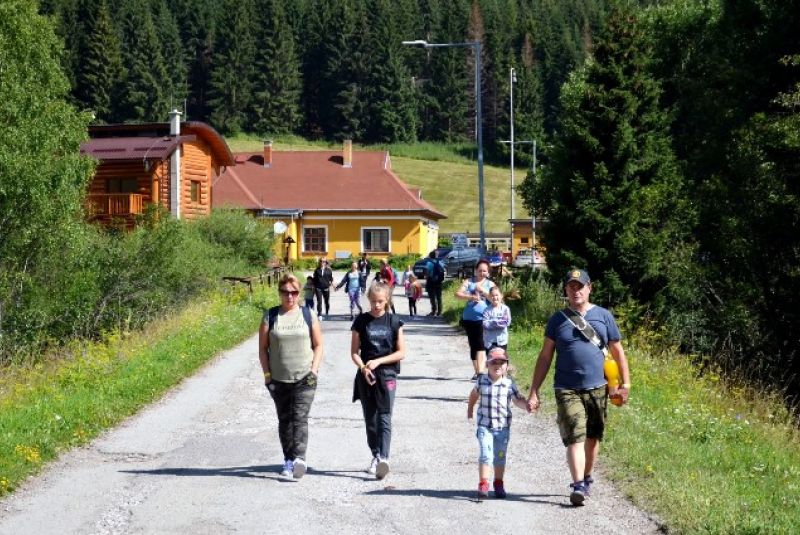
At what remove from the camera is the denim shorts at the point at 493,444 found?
8.36 meters

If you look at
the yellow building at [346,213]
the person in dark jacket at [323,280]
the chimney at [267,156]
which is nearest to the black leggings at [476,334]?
the person in dark jacket at [323,280]

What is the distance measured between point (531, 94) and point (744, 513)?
126 metres

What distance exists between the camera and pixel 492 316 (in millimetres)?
12656

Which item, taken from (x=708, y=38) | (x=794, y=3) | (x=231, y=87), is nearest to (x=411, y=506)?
(x=794, y=3)

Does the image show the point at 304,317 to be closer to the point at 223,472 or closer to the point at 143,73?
the point at 223,472

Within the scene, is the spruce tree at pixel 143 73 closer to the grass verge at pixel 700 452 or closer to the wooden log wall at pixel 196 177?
the wooden log wall at pixel 196 177

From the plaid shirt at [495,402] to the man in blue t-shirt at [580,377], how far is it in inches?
14.5

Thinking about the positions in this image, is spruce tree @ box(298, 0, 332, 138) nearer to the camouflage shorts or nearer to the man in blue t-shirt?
the man in blue t-shirt

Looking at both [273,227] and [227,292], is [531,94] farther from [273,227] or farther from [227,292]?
[227,292]

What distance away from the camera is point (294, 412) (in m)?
9.27

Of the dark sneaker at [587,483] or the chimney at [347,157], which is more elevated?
the chimney at [347,157]

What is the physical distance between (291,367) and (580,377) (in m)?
2.63

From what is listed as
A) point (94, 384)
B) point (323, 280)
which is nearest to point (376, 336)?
point (94, 384)

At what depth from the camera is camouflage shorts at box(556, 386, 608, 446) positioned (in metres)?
7.98
